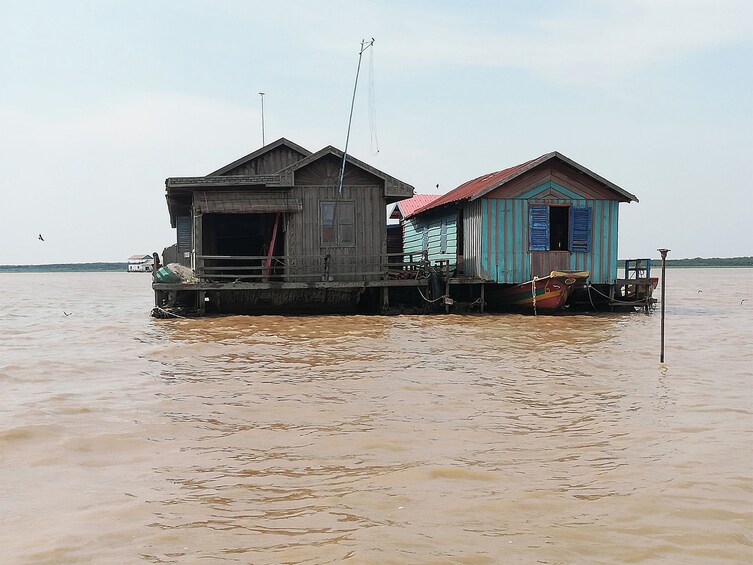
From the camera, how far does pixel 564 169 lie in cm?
2170

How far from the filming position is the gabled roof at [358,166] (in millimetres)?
20781

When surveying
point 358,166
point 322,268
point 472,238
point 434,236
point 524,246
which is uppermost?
point 358,166

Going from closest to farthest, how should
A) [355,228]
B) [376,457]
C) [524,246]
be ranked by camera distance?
[376,457]
[355,228]
[524,246]

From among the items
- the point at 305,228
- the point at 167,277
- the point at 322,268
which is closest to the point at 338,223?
the point at 305,228

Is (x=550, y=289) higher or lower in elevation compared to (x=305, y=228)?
lower

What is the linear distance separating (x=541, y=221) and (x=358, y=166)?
5862mm

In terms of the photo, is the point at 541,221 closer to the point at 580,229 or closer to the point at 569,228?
the point at 569,228

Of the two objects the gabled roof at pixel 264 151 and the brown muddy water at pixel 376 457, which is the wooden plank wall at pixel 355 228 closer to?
the gabled roof at pixel 264 151

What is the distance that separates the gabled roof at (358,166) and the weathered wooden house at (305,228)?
0.10 ft

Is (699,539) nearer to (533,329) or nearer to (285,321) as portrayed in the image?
(533,329)

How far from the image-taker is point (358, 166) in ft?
68.9

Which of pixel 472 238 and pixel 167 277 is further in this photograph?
pixel 472 238

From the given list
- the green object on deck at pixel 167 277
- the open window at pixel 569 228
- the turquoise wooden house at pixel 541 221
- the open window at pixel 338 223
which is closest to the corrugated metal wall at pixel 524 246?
the turquoise wooden house at pixel 541 221

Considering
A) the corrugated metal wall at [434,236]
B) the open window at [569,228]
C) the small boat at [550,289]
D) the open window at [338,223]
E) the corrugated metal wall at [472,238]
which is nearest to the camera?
the small boat at [550,289]
